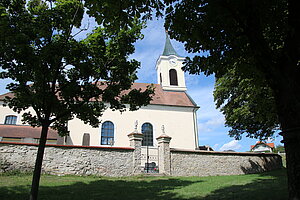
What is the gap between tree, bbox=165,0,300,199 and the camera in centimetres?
353

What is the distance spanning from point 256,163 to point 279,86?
15459 millimetres

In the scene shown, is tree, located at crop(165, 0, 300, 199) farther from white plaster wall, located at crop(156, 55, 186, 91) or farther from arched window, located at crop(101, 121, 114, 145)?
white plaster wall, located at crop(156, 55, 186, 91)

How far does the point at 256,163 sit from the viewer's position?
17.1m

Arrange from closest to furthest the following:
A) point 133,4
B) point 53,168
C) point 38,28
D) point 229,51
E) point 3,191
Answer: point 133,4
point 229,51
point 38,28
point 3,191
point 53,168

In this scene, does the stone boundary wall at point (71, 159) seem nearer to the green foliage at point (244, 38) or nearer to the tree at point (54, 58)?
the tree at point (54, 58)

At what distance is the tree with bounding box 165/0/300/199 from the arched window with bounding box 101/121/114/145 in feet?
60.8

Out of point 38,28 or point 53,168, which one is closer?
point 38,28

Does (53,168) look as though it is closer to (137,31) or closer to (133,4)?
(137,31)

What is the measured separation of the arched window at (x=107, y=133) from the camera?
78.2 ft

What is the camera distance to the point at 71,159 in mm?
13344

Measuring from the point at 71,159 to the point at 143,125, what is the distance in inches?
504

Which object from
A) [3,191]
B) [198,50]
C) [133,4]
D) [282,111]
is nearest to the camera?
[282,111]

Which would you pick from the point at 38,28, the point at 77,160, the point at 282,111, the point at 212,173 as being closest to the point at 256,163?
the point at 212,173

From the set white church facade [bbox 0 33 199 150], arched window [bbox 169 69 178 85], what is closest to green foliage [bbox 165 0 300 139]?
white church facade [bbox 0 33 199 150]
